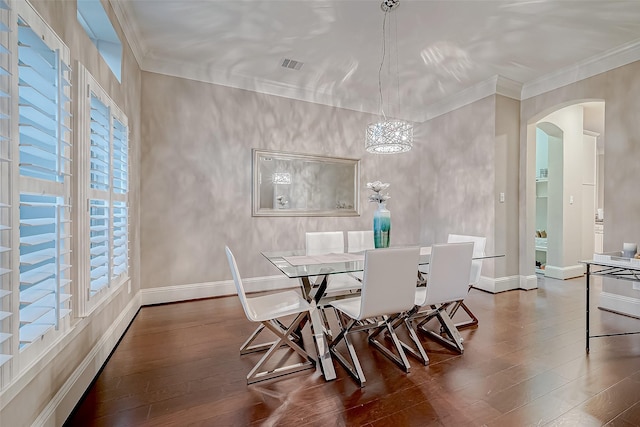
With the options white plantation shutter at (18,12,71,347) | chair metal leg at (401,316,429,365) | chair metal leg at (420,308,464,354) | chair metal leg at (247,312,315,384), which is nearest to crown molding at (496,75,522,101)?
chair metal leg at (420,308,464,354)

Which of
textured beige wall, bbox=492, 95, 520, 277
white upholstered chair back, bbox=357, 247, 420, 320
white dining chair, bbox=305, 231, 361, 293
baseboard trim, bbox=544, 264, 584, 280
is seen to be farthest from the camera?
baseboard trim, bbox=544, 264, 584, 280

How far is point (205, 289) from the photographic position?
3.81 meters

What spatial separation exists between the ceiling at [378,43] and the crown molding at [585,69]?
10mm

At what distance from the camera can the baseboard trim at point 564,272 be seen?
488 cm

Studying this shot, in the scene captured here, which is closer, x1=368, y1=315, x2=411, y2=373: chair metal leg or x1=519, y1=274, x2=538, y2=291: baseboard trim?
x1=368, y1=315, x2=411, y2=373: chair metal leg

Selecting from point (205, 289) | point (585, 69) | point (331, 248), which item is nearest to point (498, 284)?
point (331, 248)

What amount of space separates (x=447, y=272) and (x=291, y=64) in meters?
2.92

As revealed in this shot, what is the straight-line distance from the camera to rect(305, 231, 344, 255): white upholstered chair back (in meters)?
3.28

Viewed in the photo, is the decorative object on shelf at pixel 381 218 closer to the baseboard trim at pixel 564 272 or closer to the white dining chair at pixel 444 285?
the white dining chair at pixel 444 285

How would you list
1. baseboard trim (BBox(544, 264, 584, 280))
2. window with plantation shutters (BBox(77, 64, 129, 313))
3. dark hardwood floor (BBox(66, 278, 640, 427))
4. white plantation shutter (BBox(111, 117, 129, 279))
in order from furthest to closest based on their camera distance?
baseboard trim (BBox(544, 264, 584, 280)) → white plantation shutter (BBox(111, 117, 129, 279)) → window with plantation shutters (BBox(77, 64, 129, 313)) → dark hardwood floor (BBox(66, 278, 640, 427))

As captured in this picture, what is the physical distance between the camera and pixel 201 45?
3.25 meters

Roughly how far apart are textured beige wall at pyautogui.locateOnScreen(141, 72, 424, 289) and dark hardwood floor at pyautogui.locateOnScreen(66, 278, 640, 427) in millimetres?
1066

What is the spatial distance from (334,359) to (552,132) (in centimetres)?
514

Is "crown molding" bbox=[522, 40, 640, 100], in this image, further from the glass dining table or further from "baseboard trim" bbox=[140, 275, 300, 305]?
"baseboard trim" bbox=[140, 275, 300, 305]
